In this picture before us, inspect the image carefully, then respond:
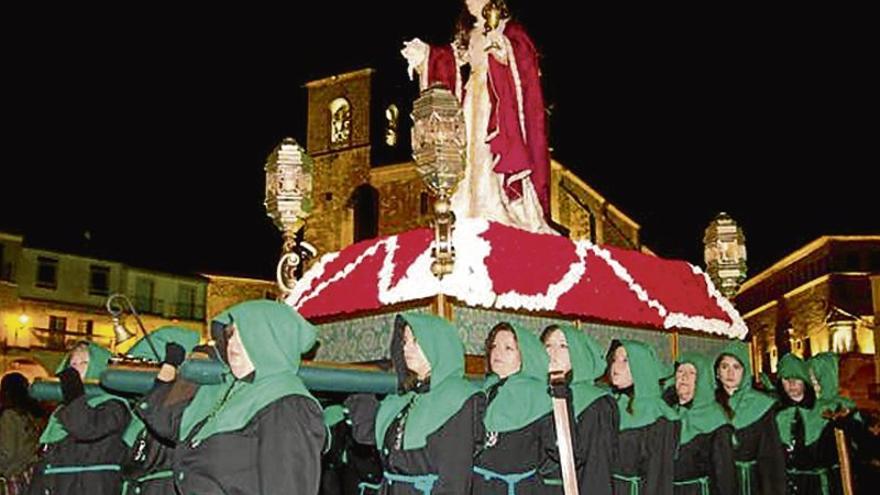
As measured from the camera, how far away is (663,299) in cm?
854

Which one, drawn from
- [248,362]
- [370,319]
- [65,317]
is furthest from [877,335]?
[248,362]

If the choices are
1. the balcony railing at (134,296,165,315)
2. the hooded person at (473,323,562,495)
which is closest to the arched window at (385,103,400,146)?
the balcony railing at (134,296,165,315)

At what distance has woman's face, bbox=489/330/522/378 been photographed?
19.5 ft

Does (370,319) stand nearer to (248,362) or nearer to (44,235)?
(248,362)

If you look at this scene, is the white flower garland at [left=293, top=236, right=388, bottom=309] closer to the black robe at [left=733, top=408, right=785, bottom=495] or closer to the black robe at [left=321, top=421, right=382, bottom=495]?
the black robe at [left=321, top=421, right=382, bottom=495]

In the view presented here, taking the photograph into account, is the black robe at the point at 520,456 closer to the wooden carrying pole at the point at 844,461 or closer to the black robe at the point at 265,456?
the black robe at the point at 265,456

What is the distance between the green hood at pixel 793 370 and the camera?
8.88 metres

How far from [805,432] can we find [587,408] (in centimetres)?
372

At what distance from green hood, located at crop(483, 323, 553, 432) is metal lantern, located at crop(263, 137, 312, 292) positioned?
3.13m

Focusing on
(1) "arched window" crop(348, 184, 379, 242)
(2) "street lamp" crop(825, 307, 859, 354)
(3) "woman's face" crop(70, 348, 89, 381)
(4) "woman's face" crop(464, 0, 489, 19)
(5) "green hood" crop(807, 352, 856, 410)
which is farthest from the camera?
(1) "arched window" crop(348, 184, 379, 242)

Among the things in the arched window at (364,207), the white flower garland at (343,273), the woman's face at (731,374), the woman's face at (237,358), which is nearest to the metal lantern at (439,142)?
the white flower garland at (343,273)

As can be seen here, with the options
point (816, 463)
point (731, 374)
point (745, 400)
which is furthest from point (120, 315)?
point (816, 463)

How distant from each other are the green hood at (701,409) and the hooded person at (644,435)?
525mm

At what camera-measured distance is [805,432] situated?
8844 millimetres
